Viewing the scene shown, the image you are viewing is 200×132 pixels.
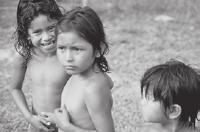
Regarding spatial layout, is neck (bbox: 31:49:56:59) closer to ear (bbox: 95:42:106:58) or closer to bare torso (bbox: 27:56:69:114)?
bare torso (bbox: 27:56:69:114)

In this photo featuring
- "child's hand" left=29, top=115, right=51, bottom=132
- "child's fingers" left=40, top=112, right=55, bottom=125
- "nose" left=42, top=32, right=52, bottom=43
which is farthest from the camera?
"child's hand" left=29, top=115, right=51, bottom=132

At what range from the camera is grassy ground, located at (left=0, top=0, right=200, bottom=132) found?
13.6ft

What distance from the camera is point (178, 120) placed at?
2.46m

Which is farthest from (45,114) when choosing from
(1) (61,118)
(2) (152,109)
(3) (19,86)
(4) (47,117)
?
(2) (152,109)

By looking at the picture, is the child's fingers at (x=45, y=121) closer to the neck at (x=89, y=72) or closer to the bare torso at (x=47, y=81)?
the bare torso at (x=47, y=81)

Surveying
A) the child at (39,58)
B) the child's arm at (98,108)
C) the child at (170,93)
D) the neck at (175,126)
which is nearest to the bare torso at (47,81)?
the child at (39,58)

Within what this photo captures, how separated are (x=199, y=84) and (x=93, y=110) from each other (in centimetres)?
67

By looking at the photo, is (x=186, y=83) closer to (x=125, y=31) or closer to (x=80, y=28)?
(x=80, y=28)

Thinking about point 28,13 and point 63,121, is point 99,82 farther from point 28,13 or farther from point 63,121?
point 28,13

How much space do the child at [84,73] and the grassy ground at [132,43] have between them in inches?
54.5

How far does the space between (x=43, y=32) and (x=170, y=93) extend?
995 mm

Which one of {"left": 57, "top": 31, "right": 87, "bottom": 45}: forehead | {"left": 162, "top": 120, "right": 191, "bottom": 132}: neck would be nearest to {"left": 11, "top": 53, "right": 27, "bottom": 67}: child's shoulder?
{"left": 57, "top": 31, "right": 87, "bottom": 45}: forehead

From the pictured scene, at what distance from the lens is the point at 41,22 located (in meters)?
2.72

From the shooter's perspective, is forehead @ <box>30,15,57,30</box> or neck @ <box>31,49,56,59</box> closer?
forehead @ <box>30,15,57,30</box>
